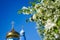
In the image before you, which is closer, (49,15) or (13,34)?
(49,15)

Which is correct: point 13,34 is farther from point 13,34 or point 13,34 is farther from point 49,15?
point 49,15

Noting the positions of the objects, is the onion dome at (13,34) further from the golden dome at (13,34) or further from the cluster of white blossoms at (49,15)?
the cluster of white blossoms at (49,15)

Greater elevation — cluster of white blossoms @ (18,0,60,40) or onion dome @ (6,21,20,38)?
onion dome @ (6,21,20,38)

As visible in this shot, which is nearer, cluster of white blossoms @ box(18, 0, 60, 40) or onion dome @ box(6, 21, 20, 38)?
cluster of white blossoms @ box(18, 0, 60, 40)

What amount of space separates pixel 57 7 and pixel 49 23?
53 cm

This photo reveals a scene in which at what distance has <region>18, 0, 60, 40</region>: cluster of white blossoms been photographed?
447 centimetres

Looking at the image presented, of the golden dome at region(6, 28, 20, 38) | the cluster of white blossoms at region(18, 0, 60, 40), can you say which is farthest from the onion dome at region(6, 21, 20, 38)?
the cluster of white blossoms at region(18, 0, 60, 40)

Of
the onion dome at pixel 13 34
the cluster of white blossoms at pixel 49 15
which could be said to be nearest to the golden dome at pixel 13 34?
the onion dome at pixel 13 34

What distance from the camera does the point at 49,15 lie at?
504 centimetres

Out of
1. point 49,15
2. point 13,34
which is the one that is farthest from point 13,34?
point 49,15

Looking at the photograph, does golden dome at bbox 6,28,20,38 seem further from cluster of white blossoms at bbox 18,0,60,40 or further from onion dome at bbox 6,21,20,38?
cluster of white blossoms at bbox 18,0,60,40

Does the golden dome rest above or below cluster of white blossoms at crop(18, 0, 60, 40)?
above

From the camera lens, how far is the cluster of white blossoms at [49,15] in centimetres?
447

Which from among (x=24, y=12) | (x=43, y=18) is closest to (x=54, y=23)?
(x=43, y=18)
